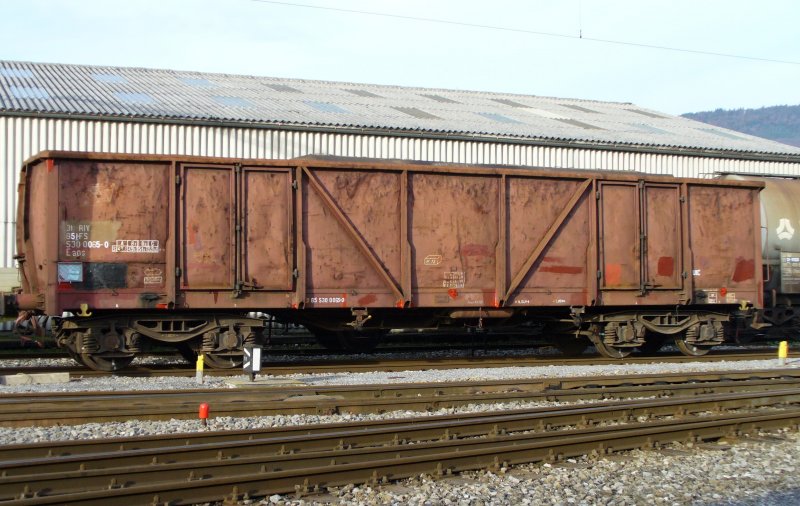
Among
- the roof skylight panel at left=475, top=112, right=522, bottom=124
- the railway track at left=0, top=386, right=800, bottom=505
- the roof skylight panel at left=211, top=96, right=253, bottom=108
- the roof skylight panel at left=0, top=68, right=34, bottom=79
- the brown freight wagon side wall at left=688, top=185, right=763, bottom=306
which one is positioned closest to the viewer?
the railway track at left=0, top=386, right=800, bottom=505

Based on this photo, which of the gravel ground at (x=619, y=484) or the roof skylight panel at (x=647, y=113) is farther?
the roof skylight panel at (x=647, y=113)

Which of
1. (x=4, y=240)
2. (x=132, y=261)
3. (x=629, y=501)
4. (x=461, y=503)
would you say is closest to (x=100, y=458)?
(x=461, y=503)

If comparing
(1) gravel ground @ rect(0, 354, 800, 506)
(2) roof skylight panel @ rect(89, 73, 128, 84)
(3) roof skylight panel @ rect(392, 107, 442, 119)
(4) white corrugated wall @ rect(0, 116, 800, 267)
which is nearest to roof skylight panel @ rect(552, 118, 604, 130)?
(4) white corrugated wall @ rect(0, 116, 800, 267)

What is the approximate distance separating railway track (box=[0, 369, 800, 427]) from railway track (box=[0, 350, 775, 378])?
232 cm

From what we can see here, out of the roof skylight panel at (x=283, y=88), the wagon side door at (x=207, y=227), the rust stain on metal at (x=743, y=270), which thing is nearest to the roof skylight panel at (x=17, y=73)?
the roof skylight panel at (x=283, y=88)

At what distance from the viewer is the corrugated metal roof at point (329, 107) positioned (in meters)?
21.7

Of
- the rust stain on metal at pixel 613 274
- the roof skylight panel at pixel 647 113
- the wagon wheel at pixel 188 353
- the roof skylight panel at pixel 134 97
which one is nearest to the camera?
the wagon wheel at pixel 188 353

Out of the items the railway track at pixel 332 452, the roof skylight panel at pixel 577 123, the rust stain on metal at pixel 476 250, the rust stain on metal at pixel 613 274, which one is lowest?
the railway track at pixel 332 452

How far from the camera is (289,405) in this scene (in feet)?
30.8

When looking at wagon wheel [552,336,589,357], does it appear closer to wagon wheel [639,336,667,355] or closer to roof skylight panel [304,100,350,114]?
wagon wheel [639,336,667,355]

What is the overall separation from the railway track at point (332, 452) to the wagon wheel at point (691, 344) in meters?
6.28

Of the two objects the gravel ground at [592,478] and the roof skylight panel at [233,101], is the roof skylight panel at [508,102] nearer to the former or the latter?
the roof skylight panel at [233,101]

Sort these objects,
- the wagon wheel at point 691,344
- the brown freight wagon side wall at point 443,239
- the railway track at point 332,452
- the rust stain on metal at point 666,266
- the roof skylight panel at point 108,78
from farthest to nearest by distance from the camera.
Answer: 1. the roof skylight panel at point 108,78
2. the wagon wheel at point 691,344
3. the rust stain on metal at point 666,266
4. the brown freight wagon side wall at point 443,239
5. the railway track at point 332,452

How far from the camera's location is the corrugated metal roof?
21734 mm
